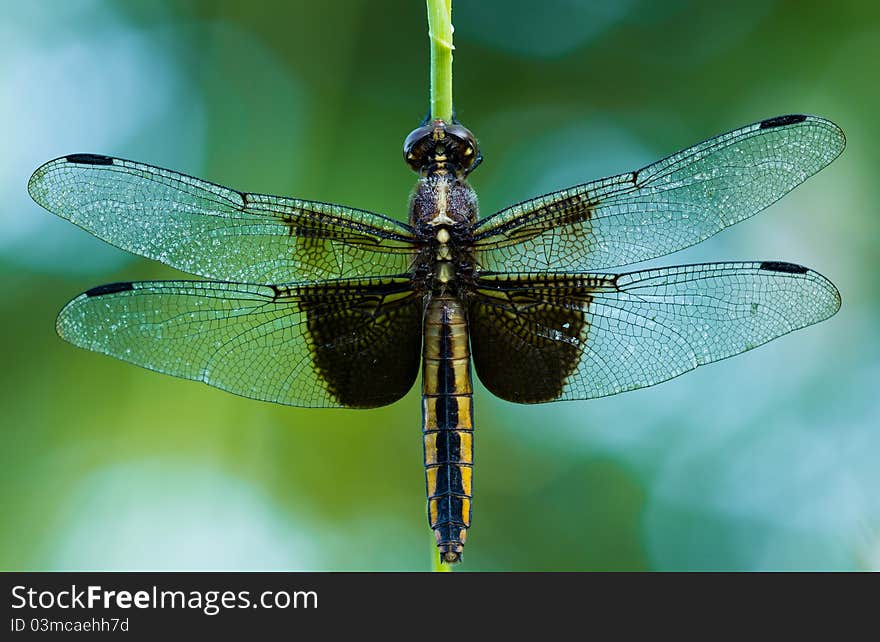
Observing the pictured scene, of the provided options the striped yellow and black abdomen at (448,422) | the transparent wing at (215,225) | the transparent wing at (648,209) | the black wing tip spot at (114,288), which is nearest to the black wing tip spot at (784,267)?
the transparent wing at (648,209)

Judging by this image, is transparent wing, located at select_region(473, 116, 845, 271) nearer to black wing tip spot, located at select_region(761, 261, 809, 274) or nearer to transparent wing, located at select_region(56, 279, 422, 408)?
black wing tip spot, located at select_region(761, 261, 809, 274)

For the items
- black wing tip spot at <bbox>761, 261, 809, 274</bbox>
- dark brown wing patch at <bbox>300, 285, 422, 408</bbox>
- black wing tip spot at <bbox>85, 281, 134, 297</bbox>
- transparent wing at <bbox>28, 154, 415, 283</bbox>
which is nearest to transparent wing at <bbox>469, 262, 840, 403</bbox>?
black wing tip spot at <bbox>761, 261, 809, 274</bbox>

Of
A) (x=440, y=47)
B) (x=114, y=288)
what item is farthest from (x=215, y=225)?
(x=440, y=47)

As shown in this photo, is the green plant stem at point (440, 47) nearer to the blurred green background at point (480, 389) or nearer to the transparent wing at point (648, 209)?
the transparent wing at point (648, 209)

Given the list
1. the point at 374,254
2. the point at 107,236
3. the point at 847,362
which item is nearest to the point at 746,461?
the point at 847,362

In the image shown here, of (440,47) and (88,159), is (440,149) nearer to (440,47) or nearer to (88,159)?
(440,47)
